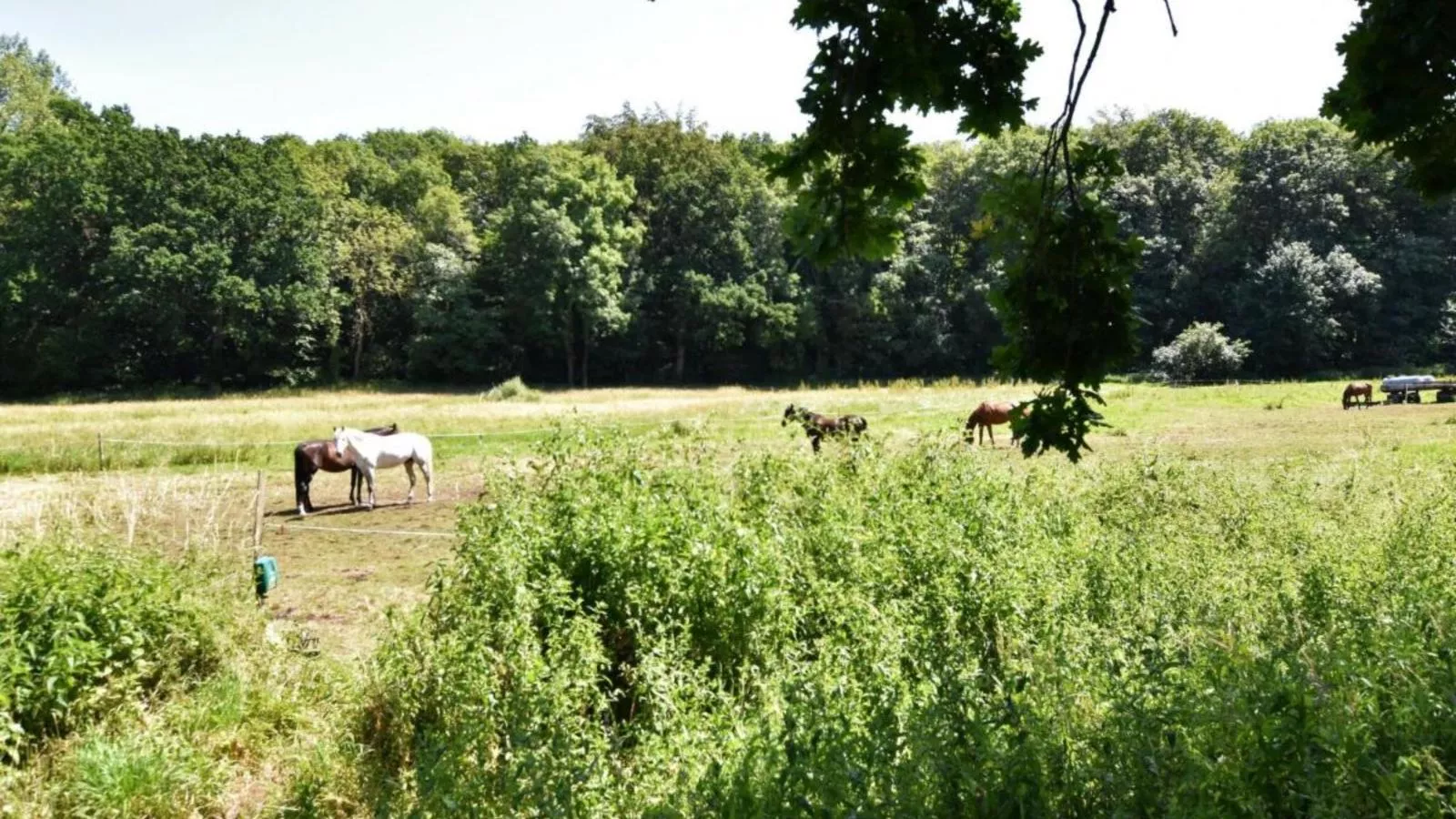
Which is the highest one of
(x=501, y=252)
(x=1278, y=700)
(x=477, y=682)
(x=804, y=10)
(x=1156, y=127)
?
(x=1156, y=127)

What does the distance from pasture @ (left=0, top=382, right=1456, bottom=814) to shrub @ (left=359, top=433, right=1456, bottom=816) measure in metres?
0.03

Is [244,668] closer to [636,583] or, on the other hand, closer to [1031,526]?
[636,583]

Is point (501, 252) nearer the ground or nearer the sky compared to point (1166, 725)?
nearer the sky

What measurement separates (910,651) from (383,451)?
1315 centimetres

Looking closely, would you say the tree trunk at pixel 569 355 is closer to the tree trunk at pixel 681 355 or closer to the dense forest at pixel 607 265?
the dense forest at pixel 607 265

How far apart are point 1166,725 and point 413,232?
6208 cm

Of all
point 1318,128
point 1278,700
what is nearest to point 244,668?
point 1278,700

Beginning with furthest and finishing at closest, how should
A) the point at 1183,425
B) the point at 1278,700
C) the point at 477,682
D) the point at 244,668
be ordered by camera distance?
1. the point at 1183,425
2. the point at 244,668
3. the point at 477,682
4. the point at 1278,700

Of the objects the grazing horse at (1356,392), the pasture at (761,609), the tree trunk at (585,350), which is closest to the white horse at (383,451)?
the pasture at (761,609)

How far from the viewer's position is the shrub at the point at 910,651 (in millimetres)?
3625

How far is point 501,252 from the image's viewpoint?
188 feet

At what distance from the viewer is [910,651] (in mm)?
5469

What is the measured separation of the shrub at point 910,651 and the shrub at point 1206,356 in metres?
40.6

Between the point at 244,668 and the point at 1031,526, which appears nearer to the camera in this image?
the point at 244,668
